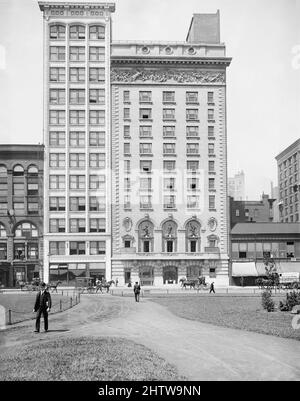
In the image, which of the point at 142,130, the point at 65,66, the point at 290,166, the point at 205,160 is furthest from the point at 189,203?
the point at 65,66

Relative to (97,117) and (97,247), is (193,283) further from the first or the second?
(97,117)

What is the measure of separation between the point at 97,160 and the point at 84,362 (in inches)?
1749

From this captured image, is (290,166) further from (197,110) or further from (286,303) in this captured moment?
(286,303)

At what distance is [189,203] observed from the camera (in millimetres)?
68875

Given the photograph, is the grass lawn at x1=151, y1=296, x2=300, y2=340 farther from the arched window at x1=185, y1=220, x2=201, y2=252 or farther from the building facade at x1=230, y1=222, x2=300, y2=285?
the building facade at x1=230, y1=222, x2=300, y2=285

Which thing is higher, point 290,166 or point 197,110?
point 197,110

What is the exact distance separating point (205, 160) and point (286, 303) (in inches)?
1609

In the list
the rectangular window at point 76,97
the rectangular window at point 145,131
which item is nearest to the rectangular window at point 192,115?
the rectangular window at point 145,131

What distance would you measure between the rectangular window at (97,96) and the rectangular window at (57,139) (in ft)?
19.2

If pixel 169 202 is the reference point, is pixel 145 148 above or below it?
above

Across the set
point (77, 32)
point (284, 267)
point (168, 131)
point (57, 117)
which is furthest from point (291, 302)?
point (77, 32)

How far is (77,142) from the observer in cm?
5872

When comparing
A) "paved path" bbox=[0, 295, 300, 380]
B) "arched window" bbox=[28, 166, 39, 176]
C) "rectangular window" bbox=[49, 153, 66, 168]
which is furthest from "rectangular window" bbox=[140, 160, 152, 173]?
"paved path" bbox=[0, 295, 300, 380]

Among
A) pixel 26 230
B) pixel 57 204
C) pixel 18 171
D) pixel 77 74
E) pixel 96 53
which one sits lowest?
pixel 26 230
